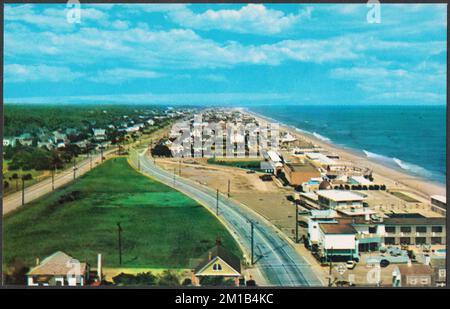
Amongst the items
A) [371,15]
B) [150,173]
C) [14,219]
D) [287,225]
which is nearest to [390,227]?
[287,225]

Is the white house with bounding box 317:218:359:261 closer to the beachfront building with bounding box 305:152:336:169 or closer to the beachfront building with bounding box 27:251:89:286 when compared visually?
the beachfront building with bounding box 305:152:336:169

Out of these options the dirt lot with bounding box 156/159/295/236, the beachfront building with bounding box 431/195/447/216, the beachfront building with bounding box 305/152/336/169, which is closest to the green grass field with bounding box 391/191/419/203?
the beachfront building with bounding box 431/195/447/216

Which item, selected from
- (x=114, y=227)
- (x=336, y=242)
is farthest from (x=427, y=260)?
(x=114, y=227)

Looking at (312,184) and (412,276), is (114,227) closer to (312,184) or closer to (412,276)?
(312,184)

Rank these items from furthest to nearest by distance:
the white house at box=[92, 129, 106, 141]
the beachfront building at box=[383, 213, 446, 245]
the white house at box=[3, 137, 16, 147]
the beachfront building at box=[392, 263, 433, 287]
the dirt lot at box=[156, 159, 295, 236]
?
the white house at box=[92, 129, 106, 141]
the dirt lot at box=[156, 159, 295, 236]
the white house at box=[3, 137, 16, 147]
the beachfront building at box=[383, 213, 446, 245]
the beachfront building at box=[392, 263, 433, 287]
